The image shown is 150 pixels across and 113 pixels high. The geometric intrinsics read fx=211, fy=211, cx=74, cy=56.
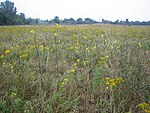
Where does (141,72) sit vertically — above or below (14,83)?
above

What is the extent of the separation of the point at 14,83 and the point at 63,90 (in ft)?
2.60

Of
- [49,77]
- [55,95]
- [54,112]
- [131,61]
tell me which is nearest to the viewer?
[54,112]

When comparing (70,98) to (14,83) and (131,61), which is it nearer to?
(14,83)

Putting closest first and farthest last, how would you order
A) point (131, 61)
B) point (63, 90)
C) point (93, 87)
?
point (63, 90) < point (93, 87) < point (131, 61)

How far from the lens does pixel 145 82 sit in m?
2.83

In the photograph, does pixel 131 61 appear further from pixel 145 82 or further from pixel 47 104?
pixel 47 104

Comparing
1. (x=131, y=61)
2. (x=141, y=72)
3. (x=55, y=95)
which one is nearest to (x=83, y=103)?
(x=55, y=95)

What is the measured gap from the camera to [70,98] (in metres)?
2.83

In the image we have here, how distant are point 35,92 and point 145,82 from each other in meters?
1.52

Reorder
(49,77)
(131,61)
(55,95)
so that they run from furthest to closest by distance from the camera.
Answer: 1. (131,61)
2. (49,77)
3. (55,95)

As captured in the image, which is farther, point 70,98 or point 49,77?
point 49,77

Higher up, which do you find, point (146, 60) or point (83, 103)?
point (146, 60)

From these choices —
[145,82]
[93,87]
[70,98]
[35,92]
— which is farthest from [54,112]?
[145,82]

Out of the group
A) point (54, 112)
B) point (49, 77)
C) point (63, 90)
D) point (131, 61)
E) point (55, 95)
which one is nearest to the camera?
point (54, 112)
